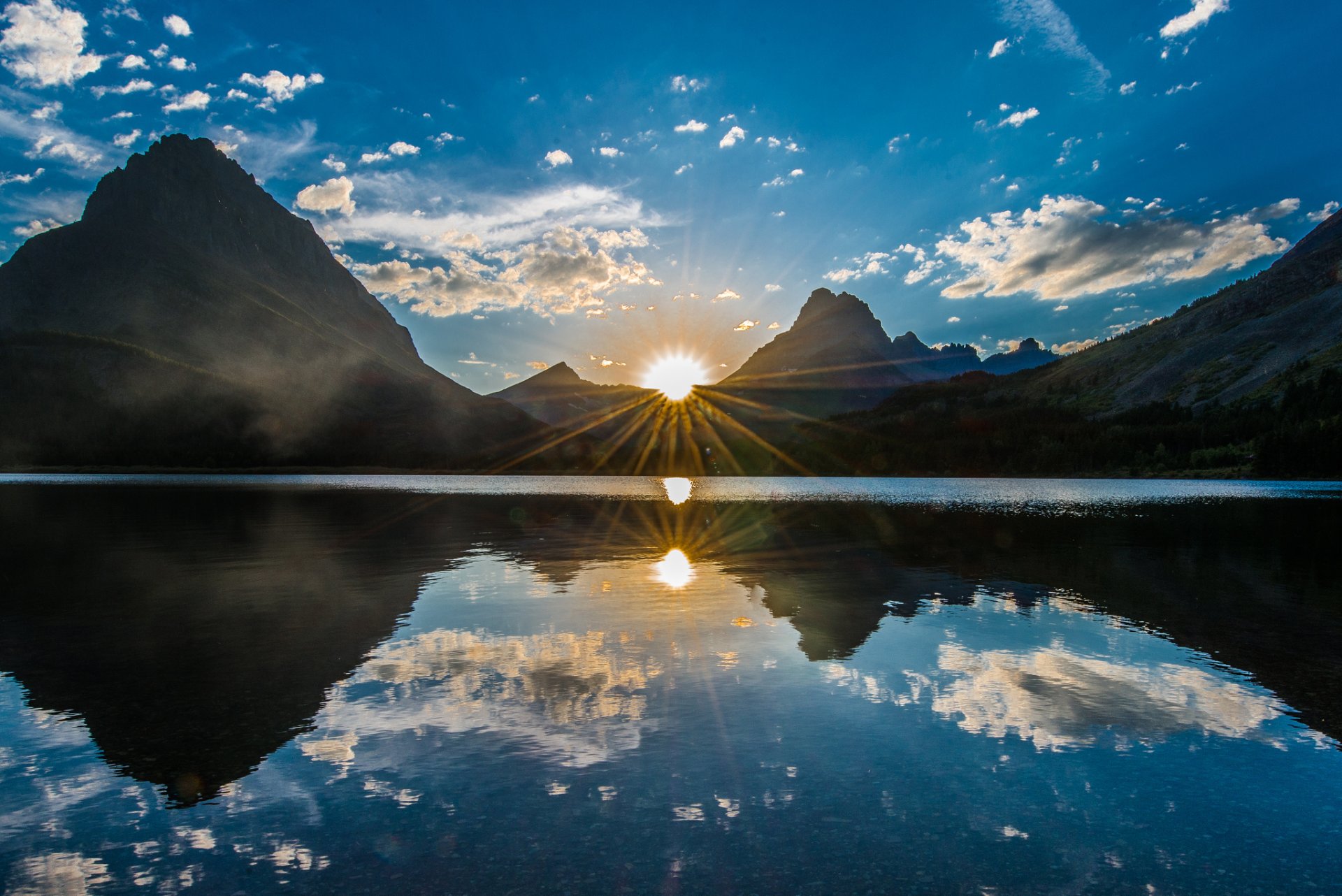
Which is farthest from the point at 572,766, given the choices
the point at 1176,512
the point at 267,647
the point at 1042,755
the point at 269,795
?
the point at 1176,512

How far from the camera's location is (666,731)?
16.1 metres

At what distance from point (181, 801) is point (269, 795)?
144 centimetres

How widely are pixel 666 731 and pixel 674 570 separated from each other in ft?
86.0

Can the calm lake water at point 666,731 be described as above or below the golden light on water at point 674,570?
above

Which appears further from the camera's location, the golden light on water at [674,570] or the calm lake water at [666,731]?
the golden light on water at [674,570]

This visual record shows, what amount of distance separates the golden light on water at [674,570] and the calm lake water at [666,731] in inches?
26.9

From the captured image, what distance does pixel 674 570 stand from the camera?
42.3 m

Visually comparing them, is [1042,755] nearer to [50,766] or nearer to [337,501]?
[50,766]

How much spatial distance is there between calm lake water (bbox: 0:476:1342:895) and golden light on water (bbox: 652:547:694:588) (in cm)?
68

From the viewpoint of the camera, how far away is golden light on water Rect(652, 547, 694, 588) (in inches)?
1497

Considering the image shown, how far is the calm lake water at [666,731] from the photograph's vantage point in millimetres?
10617

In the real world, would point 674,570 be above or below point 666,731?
below

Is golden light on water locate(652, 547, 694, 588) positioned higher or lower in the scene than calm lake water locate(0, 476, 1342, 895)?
lower

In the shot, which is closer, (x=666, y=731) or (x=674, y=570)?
(x=666, y=731)
